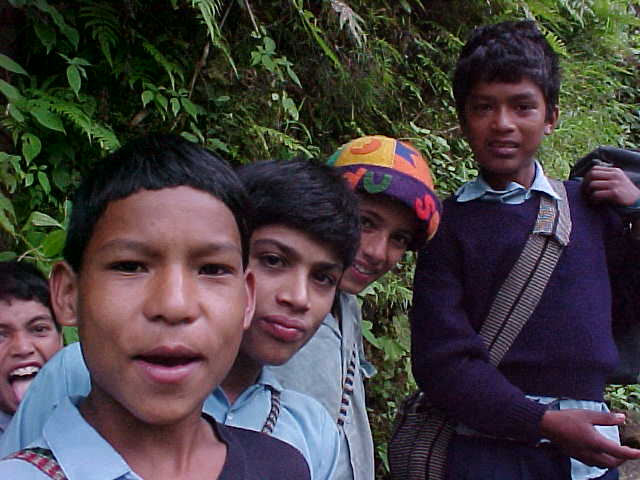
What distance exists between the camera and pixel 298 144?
13.3ft

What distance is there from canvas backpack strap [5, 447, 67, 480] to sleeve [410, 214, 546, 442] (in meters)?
1.22

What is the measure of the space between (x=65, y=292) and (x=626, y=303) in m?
1.86

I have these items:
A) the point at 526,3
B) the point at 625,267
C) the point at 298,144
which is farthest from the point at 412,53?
the point at 625,267

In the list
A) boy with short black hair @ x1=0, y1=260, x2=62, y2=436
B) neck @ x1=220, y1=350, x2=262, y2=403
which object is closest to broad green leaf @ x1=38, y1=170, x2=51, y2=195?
boy with short black hair @ x1=0, y1=260, x2=62, y2=436

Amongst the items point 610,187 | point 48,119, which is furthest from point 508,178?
point 48,119

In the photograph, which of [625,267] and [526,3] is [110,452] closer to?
[625,267]

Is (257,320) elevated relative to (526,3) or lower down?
lower down

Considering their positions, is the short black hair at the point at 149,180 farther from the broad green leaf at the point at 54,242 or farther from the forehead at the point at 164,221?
the broad green leaf at the point at 54,242

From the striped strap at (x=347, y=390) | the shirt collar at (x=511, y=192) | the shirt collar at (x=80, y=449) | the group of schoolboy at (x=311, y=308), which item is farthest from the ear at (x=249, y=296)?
the shirt collar at (x=511, y=192)

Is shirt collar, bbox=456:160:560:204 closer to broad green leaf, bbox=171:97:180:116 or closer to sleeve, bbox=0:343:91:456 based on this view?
sleeve, bbox=0:343:91:456

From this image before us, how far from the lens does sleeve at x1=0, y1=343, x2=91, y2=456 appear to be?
5.07 ft

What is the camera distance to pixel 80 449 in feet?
4.09

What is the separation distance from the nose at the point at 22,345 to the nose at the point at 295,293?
106 centimetres

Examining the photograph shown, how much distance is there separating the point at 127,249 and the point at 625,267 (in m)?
1.77
